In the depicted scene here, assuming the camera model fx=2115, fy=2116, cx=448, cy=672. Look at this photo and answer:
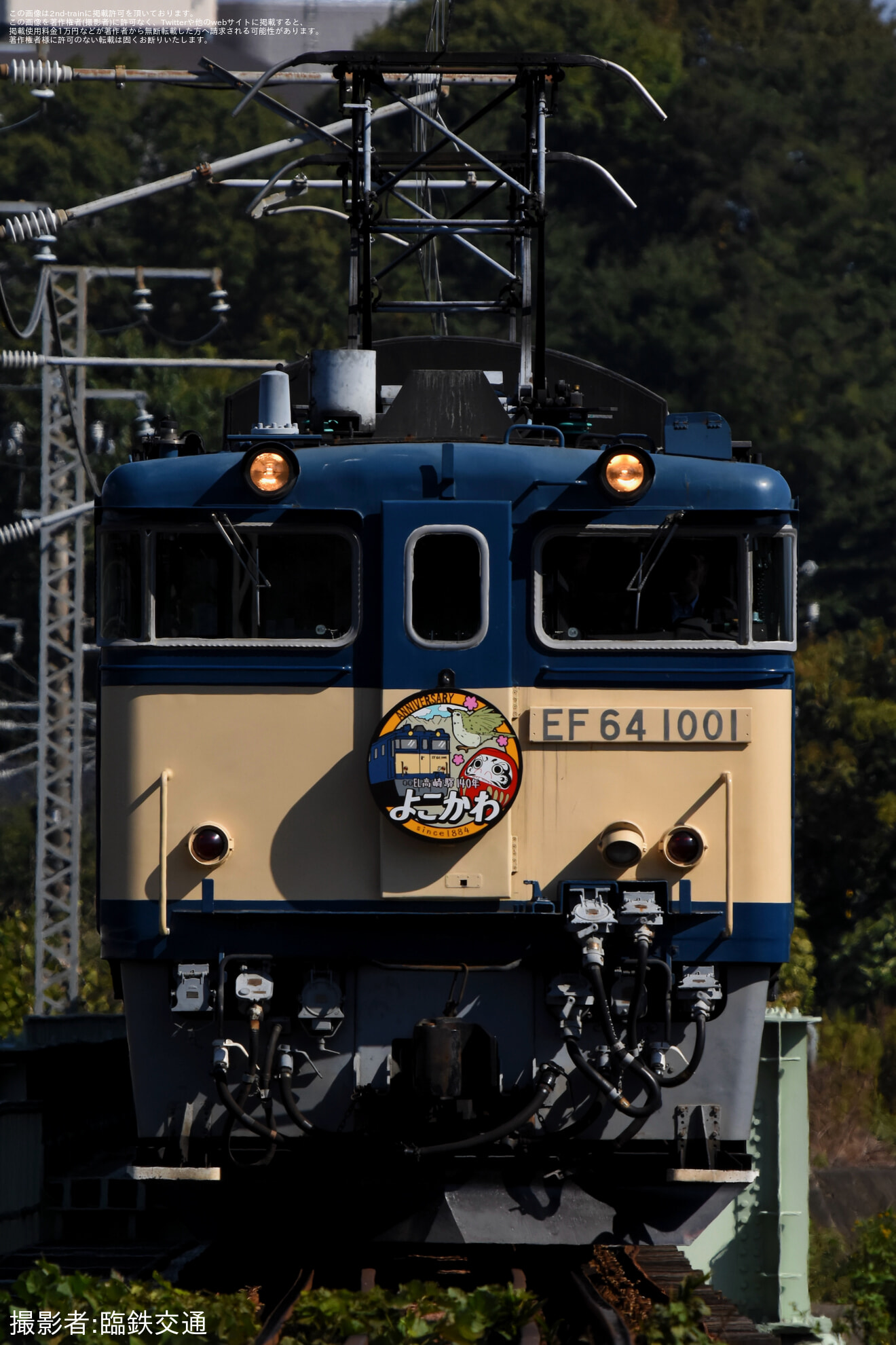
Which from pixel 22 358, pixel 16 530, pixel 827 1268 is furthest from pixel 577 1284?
pixel 16 530

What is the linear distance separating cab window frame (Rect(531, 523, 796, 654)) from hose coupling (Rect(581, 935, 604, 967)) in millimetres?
1348

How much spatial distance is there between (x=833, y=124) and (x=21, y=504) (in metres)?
28.3

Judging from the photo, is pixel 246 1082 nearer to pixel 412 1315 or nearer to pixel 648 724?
pixel 412 1315

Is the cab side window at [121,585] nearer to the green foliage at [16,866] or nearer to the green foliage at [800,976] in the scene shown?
the green foliage at [800,976]

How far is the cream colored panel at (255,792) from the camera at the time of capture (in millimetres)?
9633

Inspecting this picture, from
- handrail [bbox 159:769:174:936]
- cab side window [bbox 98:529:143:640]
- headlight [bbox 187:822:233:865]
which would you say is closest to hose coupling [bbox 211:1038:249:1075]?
handrail [bbox 159:769:174:936]

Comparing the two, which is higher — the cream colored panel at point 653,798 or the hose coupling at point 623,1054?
the cream colored panel at point 653,798

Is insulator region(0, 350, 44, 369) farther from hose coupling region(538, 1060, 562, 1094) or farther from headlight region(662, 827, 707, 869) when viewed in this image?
hose coupling region(538, 1060, 562, 1094)

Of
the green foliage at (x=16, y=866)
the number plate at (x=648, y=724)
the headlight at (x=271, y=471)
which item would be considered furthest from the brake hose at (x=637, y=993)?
the green foliage at (x=16, y=866)

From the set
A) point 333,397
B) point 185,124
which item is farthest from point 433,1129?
point 185,124

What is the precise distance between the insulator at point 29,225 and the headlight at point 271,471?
31.2 ft

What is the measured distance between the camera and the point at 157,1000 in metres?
9.79

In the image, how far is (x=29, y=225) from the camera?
61.9 ft

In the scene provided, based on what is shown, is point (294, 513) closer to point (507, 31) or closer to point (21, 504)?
point (21, 504)
